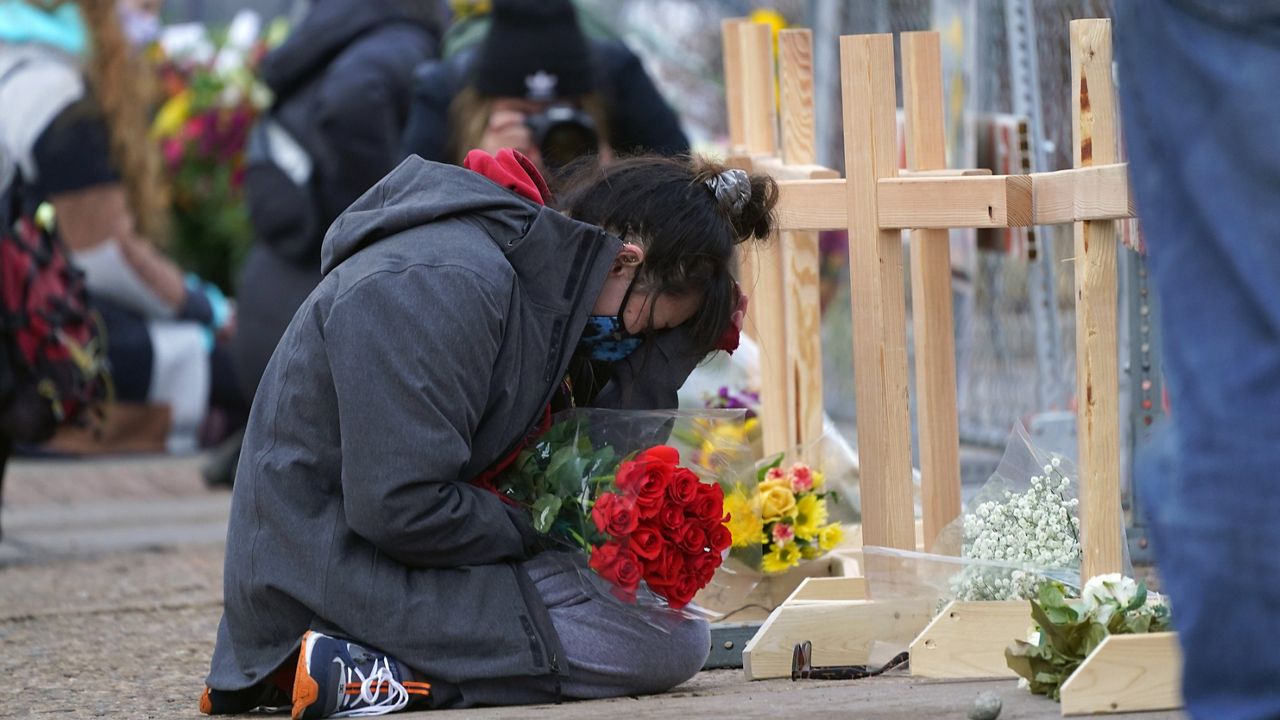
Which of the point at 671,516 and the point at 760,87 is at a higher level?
the point at 760,87

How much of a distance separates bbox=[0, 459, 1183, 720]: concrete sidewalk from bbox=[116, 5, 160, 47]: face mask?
1971mm

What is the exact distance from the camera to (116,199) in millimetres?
7590

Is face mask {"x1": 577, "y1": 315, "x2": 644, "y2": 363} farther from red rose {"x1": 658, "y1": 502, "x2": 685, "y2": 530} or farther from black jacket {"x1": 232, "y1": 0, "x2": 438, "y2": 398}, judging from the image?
black jacket {"x1": 232, "y1": 0, "x2": 438, "y2": 398}

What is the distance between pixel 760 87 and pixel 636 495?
180 centimetres

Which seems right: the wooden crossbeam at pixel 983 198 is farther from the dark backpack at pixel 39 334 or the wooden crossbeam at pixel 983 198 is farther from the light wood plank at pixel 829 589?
the dark backpack at pixel 39 334

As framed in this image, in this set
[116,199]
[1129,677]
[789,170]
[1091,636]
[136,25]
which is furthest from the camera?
[136,25]

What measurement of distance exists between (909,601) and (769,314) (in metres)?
1.08

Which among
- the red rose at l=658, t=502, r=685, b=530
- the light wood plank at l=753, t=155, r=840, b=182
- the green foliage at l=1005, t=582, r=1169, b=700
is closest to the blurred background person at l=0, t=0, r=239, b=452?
the light wood plank at l=753, t=155, r=840, b=182

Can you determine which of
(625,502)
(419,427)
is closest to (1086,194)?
(625,502)

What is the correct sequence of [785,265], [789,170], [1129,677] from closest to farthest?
1. [1129,677]
2. [789,170]
3. [785,265]

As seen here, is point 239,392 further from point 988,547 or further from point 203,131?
point 988,547

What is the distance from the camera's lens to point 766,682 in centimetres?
336

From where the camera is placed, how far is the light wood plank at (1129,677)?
9.33 feet

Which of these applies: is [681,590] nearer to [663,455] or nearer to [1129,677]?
[663,455]
